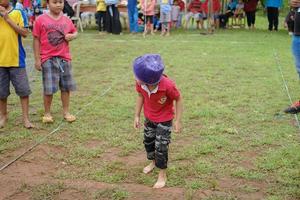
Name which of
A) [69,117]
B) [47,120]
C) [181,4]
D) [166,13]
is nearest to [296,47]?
[69,117]

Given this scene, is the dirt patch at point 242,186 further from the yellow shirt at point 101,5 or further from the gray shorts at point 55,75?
the yellow shirt at point 101,5

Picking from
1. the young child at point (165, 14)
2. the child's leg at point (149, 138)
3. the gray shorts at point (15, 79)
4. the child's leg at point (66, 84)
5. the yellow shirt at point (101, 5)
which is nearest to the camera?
the child's leg at point (149, 138)

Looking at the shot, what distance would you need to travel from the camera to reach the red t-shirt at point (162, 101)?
353 cm

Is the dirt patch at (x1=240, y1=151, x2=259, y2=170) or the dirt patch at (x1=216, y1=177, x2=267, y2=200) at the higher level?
the dirt patch at (x1=240, y1=151, x2=259, y2=170)

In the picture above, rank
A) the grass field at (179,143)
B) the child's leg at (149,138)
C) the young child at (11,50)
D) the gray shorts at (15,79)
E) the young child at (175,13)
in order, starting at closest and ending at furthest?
the grass field at (179,143)
the child's leg at (149,138)
the young child at (11,50)
the gray shorts at (15,79)
the young child at (175,13)

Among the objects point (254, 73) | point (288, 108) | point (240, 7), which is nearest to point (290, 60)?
point (254, 73)

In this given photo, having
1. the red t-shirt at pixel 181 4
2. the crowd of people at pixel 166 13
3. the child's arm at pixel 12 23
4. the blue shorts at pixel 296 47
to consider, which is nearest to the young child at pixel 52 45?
the child's arm at pixel 12 23

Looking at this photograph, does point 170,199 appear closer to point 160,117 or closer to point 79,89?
point 160,117

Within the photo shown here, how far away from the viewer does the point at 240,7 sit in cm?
1798

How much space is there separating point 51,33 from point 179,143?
1.87 m

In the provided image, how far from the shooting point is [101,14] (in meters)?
15.9

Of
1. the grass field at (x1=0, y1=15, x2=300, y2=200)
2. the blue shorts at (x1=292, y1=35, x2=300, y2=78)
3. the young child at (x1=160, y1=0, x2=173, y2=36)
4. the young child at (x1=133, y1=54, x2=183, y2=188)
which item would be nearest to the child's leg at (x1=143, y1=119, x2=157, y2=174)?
the young child at (x1=133, y1=54, x2=183, y2=188)

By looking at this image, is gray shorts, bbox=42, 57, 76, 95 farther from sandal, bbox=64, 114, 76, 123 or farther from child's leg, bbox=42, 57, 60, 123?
sandal, bbox=64, 114, 76, 123

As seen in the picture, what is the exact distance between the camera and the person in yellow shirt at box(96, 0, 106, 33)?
1546 centimetres
